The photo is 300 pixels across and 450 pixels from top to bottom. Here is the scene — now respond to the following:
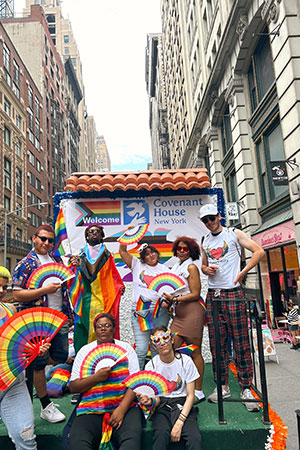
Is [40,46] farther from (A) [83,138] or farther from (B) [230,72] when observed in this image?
(B) [230,72]

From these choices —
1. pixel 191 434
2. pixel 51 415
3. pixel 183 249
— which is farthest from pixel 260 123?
pixel 51 415

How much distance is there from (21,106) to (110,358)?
4414cm

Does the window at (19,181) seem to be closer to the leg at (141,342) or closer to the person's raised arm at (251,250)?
the leg at (141,342)

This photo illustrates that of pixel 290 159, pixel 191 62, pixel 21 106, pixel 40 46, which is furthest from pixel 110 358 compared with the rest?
pixel 40 46

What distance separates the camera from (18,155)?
41.3m

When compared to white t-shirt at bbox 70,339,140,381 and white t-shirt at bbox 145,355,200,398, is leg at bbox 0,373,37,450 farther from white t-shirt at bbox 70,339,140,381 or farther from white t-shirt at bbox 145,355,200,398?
white t-shirt at bbox 145,355,200,398

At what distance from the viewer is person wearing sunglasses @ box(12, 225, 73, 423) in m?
3.86

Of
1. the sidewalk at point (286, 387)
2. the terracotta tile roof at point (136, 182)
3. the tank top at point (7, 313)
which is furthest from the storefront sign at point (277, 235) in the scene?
the tank top at point (7, 313)

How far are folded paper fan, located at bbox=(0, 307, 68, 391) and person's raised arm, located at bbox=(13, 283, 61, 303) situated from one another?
0.53m

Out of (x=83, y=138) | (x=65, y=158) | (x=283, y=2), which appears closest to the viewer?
(x=283, y=2)

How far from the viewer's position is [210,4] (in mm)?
21141

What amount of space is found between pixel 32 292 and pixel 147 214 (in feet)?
11.8

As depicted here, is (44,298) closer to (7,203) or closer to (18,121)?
(7,203)

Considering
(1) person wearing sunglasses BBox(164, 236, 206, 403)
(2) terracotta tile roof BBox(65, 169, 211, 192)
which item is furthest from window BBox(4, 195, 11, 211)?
(1) person wearing sunglasses BBox(164, 236, 206, 403)
